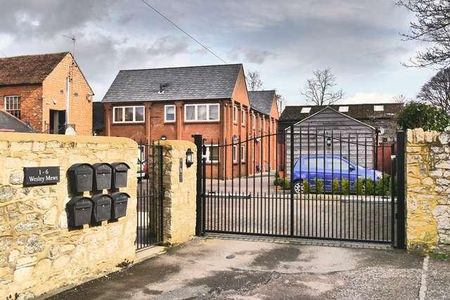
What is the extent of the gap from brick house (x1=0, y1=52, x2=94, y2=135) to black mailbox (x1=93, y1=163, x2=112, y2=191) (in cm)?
2247

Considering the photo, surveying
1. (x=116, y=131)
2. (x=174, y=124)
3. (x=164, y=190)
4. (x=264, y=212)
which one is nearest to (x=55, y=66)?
(x=116, y=131)

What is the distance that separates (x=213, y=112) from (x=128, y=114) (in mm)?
6315

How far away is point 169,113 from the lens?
1241 inches

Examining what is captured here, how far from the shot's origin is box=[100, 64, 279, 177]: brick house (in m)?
30.3

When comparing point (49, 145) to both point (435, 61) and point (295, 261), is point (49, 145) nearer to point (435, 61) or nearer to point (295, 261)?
point (295, 261)

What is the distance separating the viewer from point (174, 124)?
31219 mm

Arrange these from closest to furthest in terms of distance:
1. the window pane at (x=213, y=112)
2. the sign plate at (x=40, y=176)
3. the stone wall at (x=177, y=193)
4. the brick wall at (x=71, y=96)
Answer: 1. the sign plate at (x=40, y=176)
2. the stone wall at (x=177, y=193)
3. the brick wall at (x=71, y=96)
4. the window pane at (x=213, y=112)

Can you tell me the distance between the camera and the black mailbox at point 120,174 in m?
7.20

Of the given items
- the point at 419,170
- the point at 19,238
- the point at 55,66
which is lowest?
the point at 19,238

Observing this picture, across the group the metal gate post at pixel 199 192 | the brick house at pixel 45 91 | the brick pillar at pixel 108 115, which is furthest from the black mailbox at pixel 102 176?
the brick pillar at pixel 108 115

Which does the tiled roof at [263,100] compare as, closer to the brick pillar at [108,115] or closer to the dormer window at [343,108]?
the dormer window at [343,108]

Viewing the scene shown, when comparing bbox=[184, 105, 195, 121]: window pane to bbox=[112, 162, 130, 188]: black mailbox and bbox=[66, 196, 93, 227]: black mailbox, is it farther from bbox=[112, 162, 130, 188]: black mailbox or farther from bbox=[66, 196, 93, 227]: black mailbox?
bbox=[66, 196, 93, 227]: black mailbox

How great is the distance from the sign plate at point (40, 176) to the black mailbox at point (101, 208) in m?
0.78

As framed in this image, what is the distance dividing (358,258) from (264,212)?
554 centimetres
